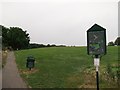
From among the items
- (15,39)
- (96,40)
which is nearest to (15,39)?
(15,39)

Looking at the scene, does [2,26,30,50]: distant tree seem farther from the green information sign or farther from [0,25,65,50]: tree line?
the green information sign

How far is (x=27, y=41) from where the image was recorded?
8238 centimetres

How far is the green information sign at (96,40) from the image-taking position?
14898 mm

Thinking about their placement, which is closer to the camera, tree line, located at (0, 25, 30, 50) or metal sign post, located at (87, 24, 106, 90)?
metal sign post, located at (87, 24, 106, 90)

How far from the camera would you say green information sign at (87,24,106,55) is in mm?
14898

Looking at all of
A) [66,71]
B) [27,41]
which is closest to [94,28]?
[66,71]

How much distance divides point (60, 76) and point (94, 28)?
8.23 meters

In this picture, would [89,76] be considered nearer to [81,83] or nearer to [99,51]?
[81,83]

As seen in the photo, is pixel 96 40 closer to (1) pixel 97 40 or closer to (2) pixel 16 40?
(1) pixel 97 40

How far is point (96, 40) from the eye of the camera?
1495cm

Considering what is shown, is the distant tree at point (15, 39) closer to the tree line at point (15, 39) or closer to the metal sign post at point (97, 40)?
the tree line at point (15, 39)

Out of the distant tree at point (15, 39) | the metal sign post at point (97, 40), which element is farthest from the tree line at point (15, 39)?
the metal sign post at point (97, 40)

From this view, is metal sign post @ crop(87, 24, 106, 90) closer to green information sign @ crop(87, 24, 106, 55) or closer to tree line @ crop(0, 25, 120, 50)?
green information sign @ crop(87, 24, 106, 55)

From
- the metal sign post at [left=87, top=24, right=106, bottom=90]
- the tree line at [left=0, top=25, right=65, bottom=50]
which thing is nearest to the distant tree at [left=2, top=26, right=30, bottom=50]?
the tree line at [left=0, top=25, right=65, bottom=50]
